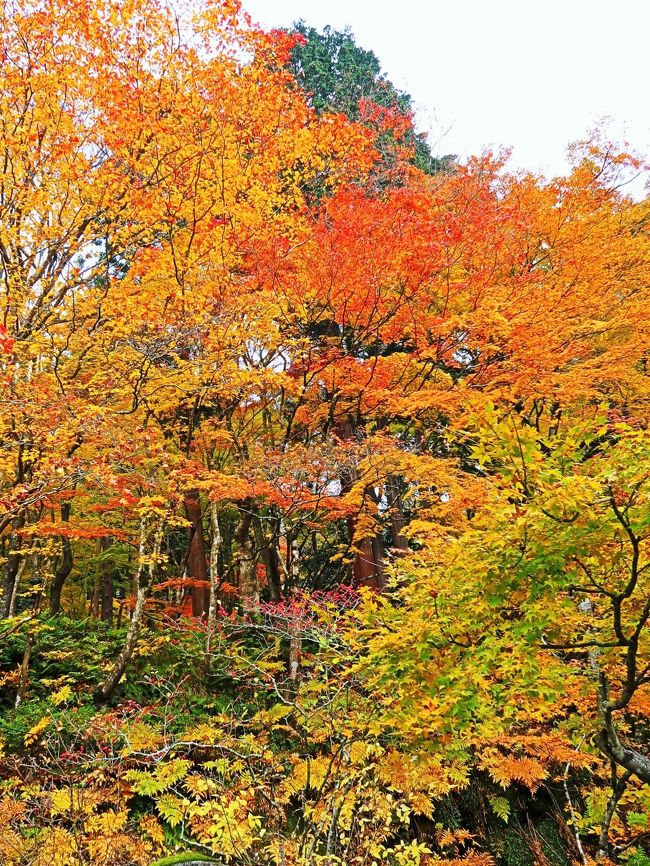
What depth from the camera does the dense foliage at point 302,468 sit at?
4.20m

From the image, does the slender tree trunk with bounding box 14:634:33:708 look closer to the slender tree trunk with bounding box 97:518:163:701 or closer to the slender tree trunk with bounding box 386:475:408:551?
the slender tree trunk with bounding box 97:518:163:701

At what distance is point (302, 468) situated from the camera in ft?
32.8

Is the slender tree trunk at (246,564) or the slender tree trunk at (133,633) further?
the slender tree trunk at (246,564)

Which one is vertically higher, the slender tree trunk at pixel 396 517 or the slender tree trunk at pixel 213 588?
the slender tree trunk at pixel 396 517

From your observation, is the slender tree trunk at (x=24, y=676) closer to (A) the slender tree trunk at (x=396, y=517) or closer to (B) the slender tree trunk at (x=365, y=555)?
(B) the slender tree trunk at (x=365, y=555)

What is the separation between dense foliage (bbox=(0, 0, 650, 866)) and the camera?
420cm

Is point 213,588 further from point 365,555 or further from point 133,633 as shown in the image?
Result: point 365,555

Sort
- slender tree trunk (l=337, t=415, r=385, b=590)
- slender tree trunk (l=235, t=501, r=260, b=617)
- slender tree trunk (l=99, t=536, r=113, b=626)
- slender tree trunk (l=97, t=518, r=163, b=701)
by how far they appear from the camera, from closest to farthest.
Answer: slender tree trunk (l=97, t=518, r=163, b=701), slender tree trunk (l=235, t=501, r=260, b=617), slender tree trunk (l=337, t=415, r=385, b=590), slender tree trunk (l=99, t=536, r=113, b=626)

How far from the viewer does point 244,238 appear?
11.4m

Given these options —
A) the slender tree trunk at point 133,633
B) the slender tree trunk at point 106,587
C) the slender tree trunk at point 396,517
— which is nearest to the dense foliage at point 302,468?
the slender tree trunk at point 133,633

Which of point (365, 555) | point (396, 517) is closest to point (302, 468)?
point (396, 517)

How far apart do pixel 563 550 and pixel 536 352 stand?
8.28m

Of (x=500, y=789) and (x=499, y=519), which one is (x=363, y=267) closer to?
(x=499, y=519)

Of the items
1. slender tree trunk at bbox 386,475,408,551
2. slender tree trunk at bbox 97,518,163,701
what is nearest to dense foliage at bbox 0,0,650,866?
slender tree trunk at bbox 97,518,163,701
